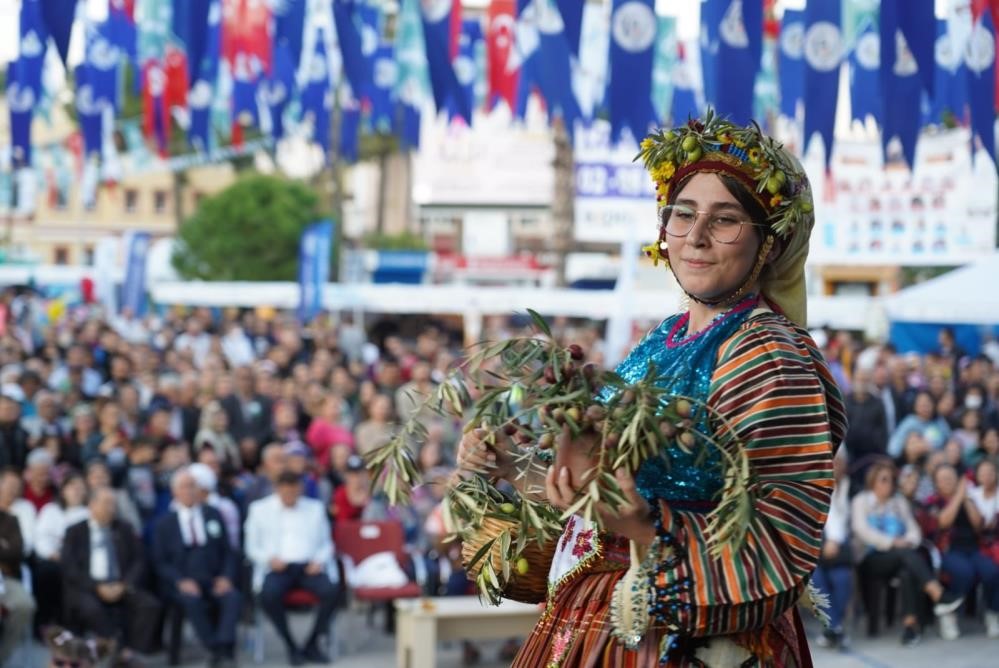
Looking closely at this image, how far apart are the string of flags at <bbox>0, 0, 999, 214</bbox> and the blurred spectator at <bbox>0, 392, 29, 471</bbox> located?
8.27 ft

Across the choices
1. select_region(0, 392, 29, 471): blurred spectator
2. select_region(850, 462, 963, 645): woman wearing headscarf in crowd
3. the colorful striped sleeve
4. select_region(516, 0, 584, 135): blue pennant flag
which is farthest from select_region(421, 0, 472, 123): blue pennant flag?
the colorful striped sleeve

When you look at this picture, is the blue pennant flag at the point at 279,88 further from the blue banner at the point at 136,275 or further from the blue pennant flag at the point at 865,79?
the blue pennant flag at the point at 865,79

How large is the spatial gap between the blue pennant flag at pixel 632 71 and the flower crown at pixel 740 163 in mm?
6665

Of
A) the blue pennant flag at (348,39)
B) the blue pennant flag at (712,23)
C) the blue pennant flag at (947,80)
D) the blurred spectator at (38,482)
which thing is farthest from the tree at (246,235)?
the blurred spectator at (38,482)

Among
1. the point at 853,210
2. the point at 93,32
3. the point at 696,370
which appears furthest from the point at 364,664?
Result: the point at 853,210

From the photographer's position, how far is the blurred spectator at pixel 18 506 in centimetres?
843

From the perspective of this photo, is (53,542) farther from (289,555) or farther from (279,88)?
(279,88)

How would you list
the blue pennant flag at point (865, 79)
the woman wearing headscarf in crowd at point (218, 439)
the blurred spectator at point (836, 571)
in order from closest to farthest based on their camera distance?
the blurred spectator at point (836, 571) < the woman wearing headscarf in crowd at point (218, 439) < the blue pennant flag at point (865, 79)

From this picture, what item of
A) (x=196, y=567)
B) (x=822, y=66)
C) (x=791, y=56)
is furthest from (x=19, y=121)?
(x=822, y=66)

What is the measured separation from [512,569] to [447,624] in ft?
18.9

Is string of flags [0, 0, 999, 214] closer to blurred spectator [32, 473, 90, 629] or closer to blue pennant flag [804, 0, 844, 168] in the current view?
blue pennant flag [804, 0, 844, 168]

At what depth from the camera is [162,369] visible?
14.7m

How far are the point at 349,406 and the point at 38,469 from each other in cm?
462

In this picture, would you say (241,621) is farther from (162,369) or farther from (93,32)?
(93,32)
